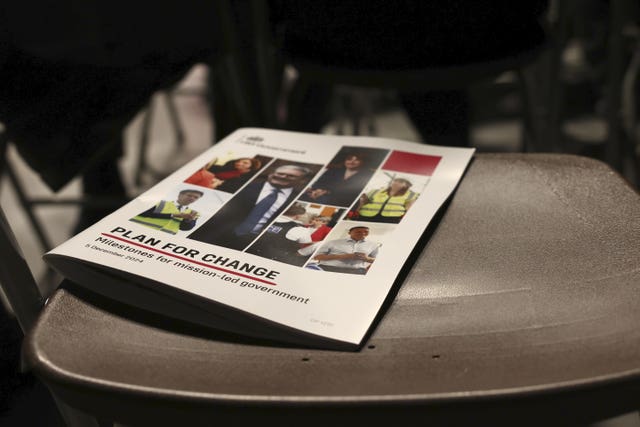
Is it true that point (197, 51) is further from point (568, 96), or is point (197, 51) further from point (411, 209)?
point (568, 96)

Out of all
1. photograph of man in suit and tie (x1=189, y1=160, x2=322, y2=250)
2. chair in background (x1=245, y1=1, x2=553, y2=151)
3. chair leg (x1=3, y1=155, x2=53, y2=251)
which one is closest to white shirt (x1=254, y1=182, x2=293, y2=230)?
photograph of man in suit and tie (x1=189, y1=160, x2=322, y2=250)

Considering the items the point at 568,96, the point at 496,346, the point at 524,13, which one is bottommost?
the point at 568,96

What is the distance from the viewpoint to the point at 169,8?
3.53ft

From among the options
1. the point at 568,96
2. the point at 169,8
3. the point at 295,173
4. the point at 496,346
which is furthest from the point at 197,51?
the point at 568,96

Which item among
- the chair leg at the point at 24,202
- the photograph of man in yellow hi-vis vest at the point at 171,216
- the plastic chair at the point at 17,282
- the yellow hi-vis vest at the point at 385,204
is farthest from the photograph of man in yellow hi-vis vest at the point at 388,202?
the chair leg at the point at 24,202

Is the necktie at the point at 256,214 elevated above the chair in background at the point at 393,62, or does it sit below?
below

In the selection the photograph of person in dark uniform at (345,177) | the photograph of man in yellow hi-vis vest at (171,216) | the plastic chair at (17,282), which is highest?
the photograph of man in yellow hi-vis vest at (171,216)

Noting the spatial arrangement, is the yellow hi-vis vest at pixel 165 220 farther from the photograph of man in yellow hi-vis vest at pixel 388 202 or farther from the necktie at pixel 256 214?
the photograph of man in yellow hi-vis vest at pixel 388 202

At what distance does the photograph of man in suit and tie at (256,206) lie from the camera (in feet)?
1.65

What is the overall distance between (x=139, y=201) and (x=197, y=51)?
0.67 meters

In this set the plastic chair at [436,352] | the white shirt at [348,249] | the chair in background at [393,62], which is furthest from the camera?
the chair in background at [393,62]

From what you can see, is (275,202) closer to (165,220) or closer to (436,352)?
(165,220)

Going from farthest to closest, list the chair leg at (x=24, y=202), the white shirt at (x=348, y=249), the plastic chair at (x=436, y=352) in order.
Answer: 1. the chair leg at (x=24, y=202)
2. the white shirt at (x=348, y=249)
3. the plastic chair at (x=436, y=352)

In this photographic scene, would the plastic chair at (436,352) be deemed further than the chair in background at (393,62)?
No
